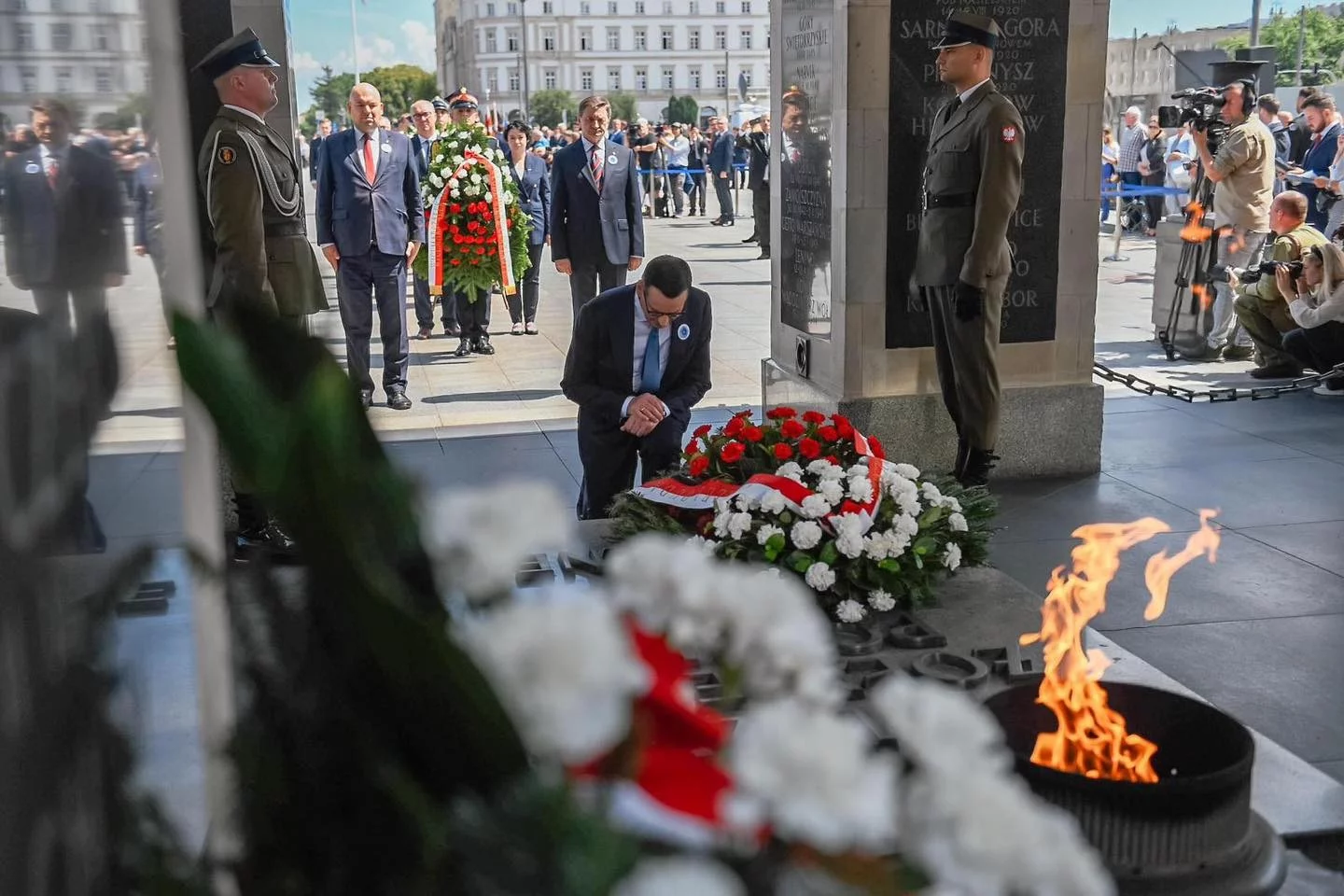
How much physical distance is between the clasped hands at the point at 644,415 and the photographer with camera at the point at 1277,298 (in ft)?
19.8

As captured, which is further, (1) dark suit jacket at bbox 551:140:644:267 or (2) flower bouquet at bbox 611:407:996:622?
(1) dark suit jacket at bbox 551:140:644:267

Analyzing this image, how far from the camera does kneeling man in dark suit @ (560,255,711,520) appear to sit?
19.0ft

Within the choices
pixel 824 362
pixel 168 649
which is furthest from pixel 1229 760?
pixel 824 362

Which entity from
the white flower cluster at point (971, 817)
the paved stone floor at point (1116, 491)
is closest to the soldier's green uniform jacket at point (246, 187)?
the paved stone floor at point (1116, 491)

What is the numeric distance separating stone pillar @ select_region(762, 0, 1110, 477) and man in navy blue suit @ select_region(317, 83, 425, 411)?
10.4 ft

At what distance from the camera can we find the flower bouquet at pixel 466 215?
11828mm

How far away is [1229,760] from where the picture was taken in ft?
9.02

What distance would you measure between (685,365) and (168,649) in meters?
4.79

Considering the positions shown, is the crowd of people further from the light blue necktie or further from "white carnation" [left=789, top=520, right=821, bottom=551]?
"white carnation" [left=789, top=520, right=821, bottom=551]

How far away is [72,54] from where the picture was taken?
3.13 ft

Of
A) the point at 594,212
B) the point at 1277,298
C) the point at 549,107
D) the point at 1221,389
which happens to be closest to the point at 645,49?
the point at 549,107

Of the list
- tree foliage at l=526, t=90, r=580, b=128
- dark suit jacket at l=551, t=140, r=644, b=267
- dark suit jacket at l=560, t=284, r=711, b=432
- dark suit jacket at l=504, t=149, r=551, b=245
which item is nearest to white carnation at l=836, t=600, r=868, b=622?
dark suit jacket at l=560, t=284, r=711, b=432

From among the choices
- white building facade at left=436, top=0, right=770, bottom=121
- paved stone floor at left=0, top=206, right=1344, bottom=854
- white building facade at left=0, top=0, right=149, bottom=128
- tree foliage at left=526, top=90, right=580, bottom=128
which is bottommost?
paved stone floor at left=0, top=206, right=1344, bottom=854

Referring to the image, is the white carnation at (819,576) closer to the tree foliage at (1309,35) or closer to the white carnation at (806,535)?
the white carnation at (806,535)
